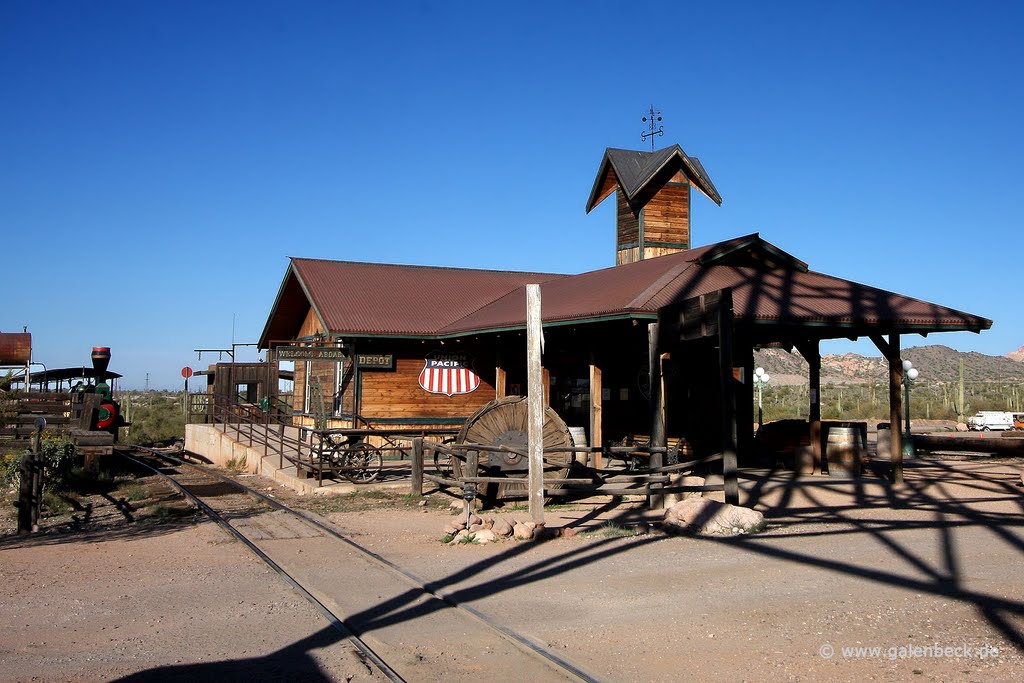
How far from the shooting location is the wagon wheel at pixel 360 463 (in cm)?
1680

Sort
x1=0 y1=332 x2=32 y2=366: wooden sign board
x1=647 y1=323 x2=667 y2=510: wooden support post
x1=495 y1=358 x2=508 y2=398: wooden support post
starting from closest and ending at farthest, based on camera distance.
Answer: x1=647 y1=323 x2=667 y2=510: wooden support post
x1=495 y1=358 x2=508 y2=398: wooden support post
x1=0 y1=332 x2=32 y2=366: wooden sign board

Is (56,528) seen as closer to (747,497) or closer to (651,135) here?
(747,497)

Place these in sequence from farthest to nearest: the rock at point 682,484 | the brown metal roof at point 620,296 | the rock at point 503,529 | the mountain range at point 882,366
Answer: the mountain range at point 882,366 → the brown metal roof at point 620,296 → the rock at point 682,484 → the rock at point 503,529

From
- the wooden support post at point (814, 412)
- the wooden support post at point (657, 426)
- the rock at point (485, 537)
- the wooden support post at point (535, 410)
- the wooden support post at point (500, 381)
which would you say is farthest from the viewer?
the wooden support post at point (500, 381)

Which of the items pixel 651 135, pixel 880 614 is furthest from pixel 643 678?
pixel 651 135

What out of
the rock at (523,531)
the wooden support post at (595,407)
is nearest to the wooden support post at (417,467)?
the wooden support post at (595,407)

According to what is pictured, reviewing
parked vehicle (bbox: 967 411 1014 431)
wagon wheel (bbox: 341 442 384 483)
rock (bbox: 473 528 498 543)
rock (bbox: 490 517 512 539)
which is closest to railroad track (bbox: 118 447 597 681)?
rock (bbox: 473 528 498 543)

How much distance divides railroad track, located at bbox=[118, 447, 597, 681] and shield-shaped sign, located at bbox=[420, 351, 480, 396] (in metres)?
9.46

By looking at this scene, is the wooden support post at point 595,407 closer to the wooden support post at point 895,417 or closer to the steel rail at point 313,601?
the wooden support post at point 895,417

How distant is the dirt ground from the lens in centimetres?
597

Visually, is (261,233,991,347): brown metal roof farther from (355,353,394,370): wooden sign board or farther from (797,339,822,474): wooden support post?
(797,339,822,474): wooden support post

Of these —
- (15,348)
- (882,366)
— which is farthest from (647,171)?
(882,366)

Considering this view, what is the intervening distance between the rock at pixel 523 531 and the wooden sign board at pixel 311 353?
1120cm

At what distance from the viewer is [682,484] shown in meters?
15.0
